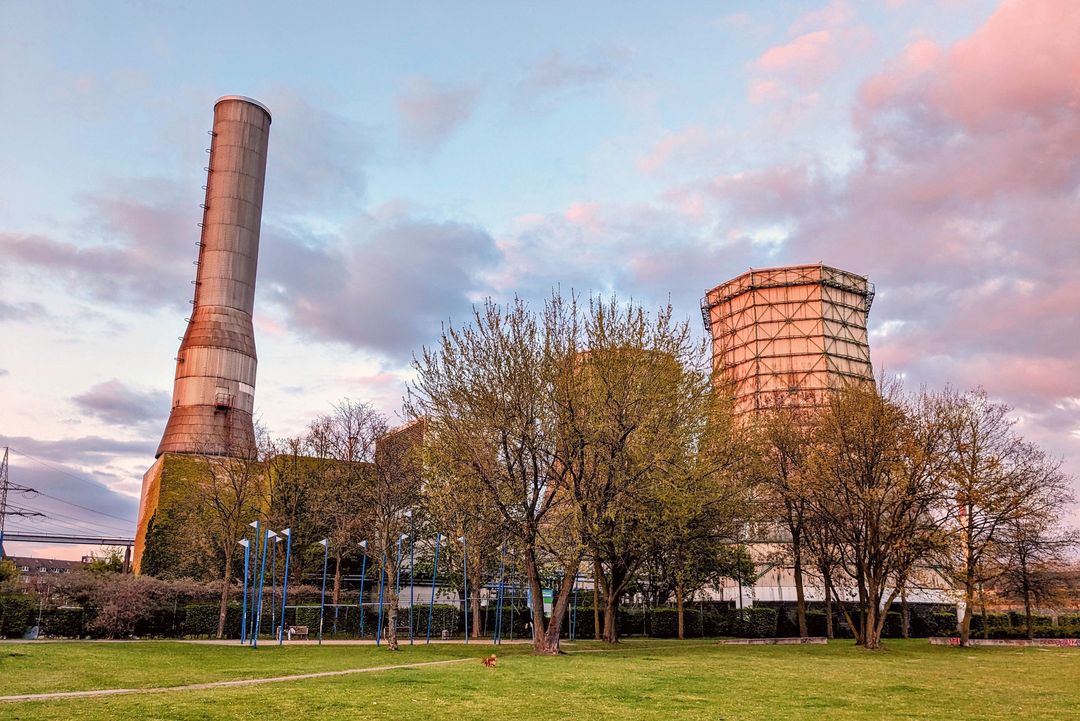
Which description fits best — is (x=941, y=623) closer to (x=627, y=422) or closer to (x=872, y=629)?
(x=872, y=629)

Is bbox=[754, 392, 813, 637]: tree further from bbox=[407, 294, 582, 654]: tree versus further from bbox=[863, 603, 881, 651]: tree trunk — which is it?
bbox=[407, 294, 582, 654]: tree

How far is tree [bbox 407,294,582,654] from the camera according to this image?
28.1 meters

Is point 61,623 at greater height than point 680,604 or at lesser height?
lesser

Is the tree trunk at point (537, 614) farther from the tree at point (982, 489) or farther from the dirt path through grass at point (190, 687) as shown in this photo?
the tree at point (982, 489)

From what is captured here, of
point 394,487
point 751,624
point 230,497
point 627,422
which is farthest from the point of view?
point 230,497

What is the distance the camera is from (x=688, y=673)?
809 inches

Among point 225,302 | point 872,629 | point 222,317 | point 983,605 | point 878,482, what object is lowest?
point 872,629

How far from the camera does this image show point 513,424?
2814 cm

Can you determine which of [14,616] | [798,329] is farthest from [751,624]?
[14,616]

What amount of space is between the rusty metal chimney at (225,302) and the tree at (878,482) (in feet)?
133

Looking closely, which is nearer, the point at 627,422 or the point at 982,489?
the point at 627,422

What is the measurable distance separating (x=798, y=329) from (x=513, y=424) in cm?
5474

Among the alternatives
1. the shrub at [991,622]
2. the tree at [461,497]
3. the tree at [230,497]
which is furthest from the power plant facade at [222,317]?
the shrub at [991,622]

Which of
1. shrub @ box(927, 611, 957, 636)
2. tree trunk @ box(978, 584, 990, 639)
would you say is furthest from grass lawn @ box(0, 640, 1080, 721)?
shrub @ box(927, 611, 957, 636)
